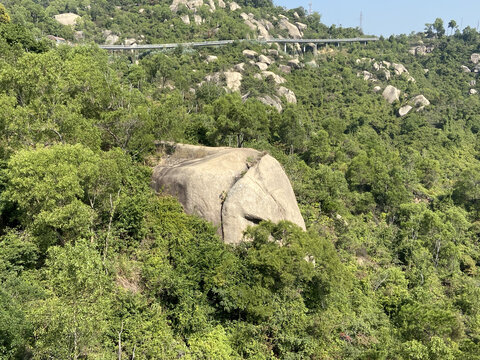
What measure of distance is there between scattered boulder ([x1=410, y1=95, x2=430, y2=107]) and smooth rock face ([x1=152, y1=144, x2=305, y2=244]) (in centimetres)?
7837

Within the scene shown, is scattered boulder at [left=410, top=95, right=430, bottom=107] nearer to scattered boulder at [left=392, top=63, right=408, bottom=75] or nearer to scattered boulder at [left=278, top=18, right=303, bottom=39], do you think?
scattered boulder at [left=392, top=63, right=408, bottom=75]

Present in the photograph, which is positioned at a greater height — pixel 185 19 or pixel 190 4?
pixel 190 4

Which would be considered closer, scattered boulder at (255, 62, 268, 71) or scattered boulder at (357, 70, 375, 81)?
scattered boulder at (255, 62, 268, 71)

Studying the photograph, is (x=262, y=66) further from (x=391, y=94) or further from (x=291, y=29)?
(x=291, y=29)

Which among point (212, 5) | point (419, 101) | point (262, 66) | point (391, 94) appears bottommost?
point (419, 101)

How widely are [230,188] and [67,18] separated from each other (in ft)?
372

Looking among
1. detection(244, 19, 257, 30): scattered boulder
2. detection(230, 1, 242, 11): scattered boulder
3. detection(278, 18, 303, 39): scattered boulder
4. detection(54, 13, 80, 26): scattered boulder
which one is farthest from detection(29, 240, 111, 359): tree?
detection(230, 1, 242, 11): scattered boulder

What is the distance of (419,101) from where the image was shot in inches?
3543

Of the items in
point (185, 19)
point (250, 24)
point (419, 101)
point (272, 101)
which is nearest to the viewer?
point (272, 101)

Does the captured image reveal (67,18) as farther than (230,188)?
Yes

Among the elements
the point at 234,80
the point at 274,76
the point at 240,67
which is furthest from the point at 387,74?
the point at 234,80

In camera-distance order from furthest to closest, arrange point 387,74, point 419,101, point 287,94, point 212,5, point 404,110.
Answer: point 212,5 → point 387,74 → point 419,101 → point 404,110 → point 287,94

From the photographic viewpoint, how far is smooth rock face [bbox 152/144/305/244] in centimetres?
2367

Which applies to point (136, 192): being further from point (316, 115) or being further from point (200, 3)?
point (200, 3)
